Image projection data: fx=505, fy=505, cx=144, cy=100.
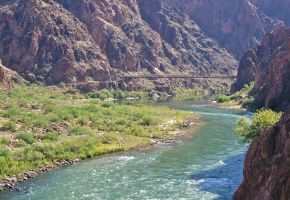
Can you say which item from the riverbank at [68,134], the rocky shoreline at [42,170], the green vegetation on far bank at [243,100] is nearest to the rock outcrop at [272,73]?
the green vegetation on far bank at [243,100]

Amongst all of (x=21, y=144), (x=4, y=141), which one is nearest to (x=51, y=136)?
(x=21, y=144)

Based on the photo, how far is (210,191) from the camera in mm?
48844

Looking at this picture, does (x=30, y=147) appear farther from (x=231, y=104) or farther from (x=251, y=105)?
(x=231, y=104)

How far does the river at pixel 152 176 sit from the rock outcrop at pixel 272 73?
820 inches

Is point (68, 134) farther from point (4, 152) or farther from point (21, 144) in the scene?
point (4, 152)

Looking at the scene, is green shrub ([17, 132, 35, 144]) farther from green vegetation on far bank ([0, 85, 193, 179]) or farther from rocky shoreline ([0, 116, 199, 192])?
rocky shoreline ([0, 116, 199, 192])

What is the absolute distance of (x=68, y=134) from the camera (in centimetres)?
7931

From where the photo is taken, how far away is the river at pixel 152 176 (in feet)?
159

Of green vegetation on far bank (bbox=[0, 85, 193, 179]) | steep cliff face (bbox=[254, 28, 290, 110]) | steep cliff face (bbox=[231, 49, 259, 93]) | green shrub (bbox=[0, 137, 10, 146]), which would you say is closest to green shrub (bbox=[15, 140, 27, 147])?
green vegetation on far bank (bbox=[0, 85, 193, 179])

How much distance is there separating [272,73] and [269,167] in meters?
101

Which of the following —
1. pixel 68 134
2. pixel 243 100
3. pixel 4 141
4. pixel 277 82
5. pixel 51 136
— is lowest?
pixel 4 141

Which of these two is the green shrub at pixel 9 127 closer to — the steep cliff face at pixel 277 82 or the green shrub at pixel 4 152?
the green shrub at pixel 4 152

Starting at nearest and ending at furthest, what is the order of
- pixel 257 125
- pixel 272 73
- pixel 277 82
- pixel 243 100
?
pixel 257 125, pixel 277 82, pixel 272 73, pixel 243 100

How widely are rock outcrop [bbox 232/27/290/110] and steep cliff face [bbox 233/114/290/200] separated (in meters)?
46.0
